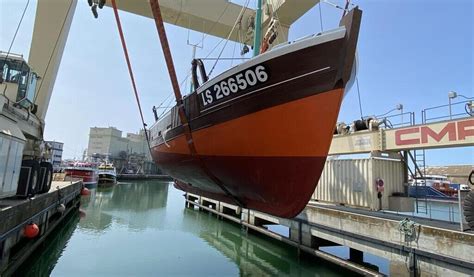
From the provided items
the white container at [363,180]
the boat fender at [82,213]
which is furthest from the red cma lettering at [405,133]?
the boat fender at [82,213]

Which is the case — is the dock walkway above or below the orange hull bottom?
below

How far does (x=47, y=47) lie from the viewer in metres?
12.0

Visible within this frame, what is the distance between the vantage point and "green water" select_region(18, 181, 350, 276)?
816cm

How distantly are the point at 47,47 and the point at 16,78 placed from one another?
3027 millimetres

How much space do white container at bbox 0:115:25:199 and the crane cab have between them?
96.0 inches

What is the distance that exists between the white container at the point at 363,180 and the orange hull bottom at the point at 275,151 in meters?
4.97

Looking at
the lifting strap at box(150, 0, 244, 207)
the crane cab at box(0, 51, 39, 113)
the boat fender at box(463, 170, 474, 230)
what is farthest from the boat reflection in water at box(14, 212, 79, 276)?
the boat fender at box(463, 170, 474, 230)

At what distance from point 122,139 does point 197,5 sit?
75.2 meters

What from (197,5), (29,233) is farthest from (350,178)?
(29,233)

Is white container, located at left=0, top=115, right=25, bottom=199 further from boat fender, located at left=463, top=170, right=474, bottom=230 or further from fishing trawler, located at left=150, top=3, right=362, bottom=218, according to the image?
boat fender, located at left=463, top=170, right=474, bottom=230

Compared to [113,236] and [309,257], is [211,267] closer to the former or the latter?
[309,257]

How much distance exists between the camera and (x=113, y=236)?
1215cm

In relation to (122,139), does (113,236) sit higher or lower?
lower

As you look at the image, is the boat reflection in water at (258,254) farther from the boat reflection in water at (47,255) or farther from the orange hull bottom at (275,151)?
the boat reflection in water at (47,255)
